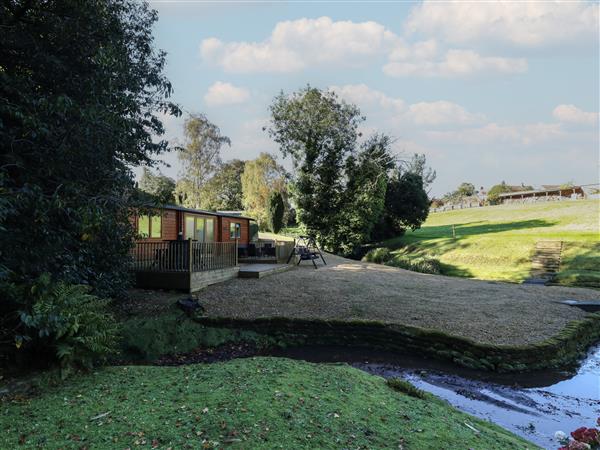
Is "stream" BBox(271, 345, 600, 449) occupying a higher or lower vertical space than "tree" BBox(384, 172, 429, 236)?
lower

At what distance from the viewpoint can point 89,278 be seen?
7281 mm

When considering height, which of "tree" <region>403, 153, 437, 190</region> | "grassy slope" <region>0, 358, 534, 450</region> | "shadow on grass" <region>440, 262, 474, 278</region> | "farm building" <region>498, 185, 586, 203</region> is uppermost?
"tree" <region>403, 153, 437, 190</region>

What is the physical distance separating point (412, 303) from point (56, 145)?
881 centimetres

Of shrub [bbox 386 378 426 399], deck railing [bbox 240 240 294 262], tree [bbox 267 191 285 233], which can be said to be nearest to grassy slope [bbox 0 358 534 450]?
shrub [bbox 386 378 426 399]

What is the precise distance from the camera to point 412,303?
33.4 feet

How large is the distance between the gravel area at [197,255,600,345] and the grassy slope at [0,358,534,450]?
410cm

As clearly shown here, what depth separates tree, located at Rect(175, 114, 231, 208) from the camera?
119 ft

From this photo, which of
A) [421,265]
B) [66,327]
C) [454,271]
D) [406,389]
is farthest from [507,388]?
[454,271]

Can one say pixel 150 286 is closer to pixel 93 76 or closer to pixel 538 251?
pixel 93 76

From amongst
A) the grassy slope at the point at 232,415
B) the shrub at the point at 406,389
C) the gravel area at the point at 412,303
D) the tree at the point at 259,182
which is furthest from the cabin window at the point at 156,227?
the tree at the point at 259,182

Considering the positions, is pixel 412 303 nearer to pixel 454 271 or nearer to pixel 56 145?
pixel 56 145

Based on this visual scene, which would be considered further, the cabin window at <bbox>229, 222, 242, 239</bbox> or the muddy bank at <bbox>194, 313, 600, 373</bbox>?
the cabin window at <bbox>229, 222, 242, 239</bbox>

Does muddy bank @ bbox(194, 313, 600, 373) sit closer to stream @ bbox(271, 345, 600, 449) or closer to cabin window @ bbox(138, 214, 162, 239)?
stream @ bbox(271, 345, 600, 449)

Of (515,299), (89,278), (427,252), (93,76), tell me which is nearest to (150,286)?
(89,278)
